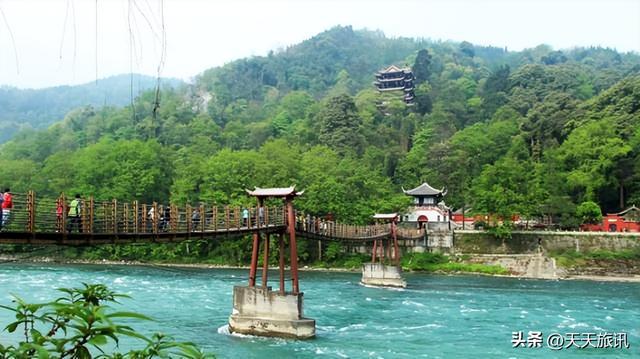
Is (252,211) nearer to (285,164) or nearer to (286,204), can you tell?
(286,204)

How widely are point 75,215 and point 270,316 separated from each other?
12.3 meters

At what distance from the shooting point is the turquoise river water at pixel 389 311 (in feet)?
82.1

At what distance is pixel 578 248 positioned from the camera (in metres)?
62.1

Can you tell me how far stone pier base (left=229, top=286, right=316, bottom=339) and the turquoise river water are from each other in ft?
1.86

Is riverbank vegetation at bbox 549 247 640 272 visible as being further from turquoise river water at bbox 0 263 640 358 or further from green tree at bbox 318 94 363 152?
green tree at bbox 318 94 363 152

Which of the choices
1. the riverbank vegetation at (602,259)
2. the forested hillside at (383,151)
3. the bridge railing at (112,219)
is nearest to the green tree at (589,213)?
the forested hillside at (383,151)

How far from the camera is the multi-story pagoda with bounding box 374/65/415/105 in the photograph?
453ft

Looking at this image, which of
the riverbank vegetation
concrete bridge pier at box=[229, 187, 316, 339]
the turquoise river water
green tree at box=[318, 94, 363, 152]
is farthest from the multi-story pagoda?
concrete bridge pier at box=[229, 187, 316, 339]

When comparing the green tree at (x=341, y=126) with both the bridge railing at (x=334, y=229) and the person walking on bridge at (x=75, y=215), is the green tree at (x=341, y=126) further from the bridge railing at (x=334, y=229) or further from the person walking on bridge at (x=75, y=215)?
the person walking on bridge at (x=75, y=215)

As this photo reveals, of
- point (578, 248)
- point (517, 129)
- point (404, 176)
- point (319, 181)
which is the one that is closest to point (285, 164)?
point (319, 181)

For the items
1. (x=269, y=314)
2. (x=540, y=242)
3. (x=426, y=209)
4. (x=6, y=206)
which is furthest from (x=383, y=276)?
(x=6, y=206)

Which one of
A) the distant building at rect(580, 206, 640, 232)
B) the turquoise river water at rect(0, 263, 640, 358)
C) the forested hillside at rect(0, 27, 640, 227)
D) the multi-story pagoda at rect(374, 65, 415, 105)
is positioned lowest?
the turquoise river water at rect(0, 263, 640, 358)

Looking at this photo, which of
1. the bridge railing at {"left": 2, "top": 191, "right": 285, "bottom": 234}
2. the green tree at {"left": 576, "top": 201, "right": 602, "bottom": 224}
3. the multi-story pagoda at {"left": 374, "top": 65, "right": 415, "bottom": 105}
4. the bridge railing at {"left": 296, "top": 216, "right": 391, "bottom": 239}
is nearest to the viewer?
the bridge railing at {"left": 2, "top": 191, "right": 285, "bottom": 234}

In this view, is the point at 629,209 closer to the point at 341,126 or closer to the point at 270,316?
the point at 341,126
